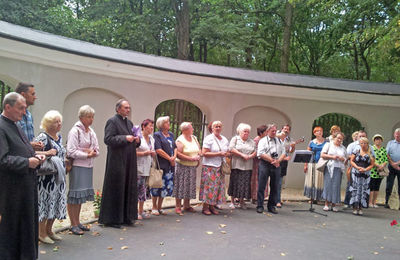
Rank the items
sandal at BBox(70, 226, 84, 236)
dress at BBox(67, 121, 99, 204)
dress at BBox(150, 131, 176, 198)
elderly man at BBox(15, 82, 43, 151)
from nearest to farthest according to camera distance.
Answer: elderly man at BBox(15, 82, 43, 151), dress at BBox(67, 121, 99, 204), sandal at BBox(70, 226, 84, 236), dress at BBox(150, 131, 176, 198)

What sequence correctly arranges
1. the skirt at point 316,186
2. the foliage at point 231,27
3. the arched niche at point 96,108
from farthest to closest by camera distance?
1. the foliage at point 231,27
2. the arched niche at point 96,108
3. the skirt at point 316,186

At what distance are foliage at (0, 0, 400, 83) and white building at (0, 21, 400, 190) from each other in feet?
16.2

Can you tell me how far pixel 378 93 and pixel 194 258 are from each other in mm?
9268

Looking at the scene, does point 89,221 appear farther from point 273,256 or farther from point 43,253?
point 273,256

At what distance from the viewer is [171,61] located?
11.5m

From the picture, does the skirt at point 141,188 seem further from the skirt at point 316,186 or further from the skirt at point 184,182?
the skirt at point 316,186

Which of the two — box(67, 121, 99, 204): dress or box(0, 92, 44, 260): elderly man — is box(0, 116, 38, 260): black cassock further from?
box(67, 121, 99, 204): dress

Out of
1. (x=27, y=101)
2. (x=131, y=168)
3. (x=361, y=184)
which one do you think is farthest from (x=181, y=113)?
(x=27, y=101)

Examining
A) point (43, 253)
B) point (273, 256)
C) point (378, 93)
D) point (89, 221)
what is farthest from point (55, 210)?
point (378, 93)

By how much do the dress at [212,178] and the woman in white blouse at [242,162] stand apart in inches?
22.5

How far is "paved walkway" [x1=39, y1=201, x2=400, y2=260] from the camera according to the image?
4.86 meters

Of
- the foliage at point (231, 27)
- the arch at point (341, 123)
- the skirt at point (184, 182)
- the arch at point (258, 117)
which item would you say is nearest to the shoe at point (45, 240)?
the skirt at point (184, 182)

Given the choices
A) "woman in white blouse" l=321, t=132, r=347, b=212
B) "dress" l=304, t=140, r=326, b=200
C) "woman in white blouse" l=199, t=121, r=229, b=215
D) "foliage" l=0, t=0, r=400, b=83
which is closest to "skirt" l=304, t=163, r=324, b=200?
"dress" l=304, t=140, r=326, b=200

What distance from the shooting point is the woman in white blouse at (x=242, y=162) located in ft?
25.3
